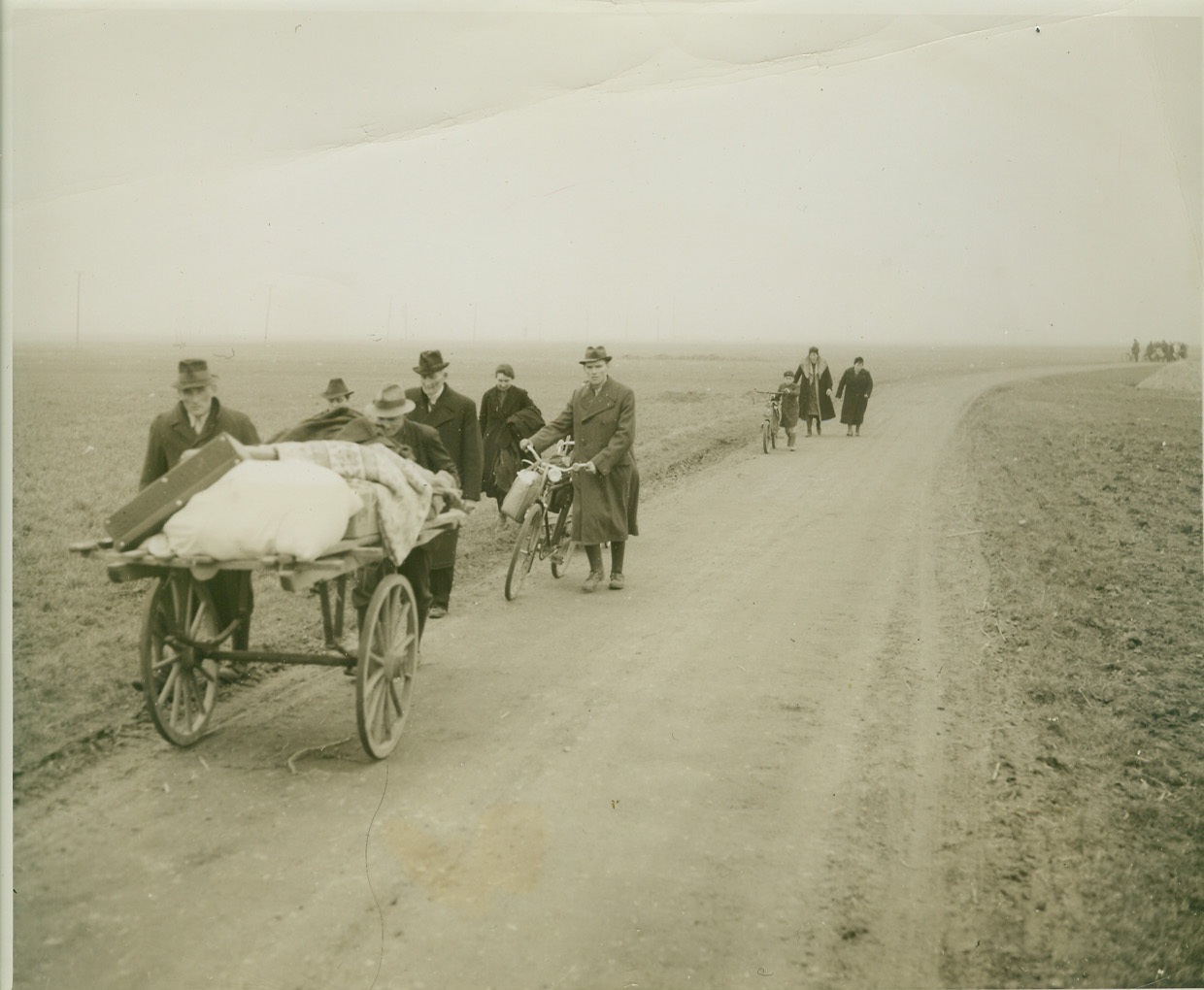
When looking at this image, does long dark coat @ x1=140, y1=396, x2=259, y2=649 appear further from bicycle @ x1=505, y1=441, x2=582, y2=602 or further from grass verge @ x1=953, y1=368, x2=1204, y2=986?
grass verge @ x1=953, y1=368, x2=1204, y2=986

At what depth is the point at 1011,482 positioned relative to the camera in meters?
14.0

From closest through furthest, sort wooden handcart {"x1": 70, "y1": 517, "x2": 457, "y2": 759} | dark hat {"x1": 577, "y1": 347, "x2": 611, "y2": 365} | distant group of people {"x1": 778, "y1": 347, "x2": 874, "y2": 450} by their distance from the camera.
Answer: wooden handcart {"x1": 70, "y1": 517, "x2": 457, "y2": 759}
dark hat {"x1": 577, "y1": 347, "x2": 611, "y2": 365}
distant group of people {"x1": 778, "y1": 347, "x2": 874, "y2": 450}

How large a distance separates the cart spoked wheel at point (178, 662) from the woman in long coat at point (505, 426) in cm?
476

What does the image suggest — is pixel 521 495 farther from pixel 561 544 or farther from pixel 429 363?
pixel 429 363

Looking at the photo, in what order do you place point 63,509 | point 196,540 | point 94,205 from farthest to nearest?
point 63,509, point 94,205, point 196,540

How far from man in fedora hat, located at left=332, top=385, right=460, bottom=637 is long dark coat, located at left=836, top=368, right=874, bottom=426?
1687 centimetres

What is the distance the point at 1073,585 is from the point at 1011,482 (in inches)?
236

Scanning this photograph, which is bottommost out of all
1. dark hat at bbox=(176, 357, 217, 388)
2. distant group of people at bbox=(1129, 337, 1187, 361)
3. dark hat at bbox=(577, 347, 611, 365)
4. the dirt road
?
the dirt road

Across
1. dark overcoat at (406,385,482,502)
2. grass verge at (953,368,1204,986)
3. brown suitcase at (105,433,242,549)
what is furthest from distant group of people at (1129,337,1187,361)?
brown suitcase at (105,433,242,549)

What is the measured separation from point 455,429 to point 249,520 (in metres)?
3.74

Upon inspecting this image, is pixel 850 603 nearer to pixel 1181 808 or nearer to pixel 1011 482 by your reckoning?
pixel 1181 808

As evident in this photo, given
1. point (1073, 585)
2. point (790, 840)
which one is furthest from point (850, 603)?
point (790, 840)

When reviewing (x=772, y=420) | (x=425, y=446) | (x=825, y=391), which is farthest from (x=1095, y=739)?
(x=825, y=391)

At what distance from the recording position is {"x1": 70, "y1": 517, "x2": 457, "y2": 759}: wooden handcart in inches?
167
